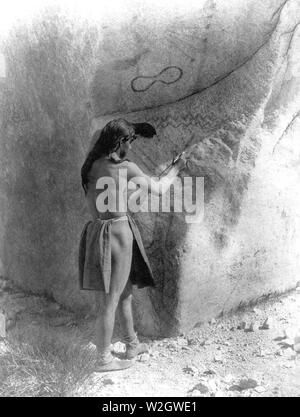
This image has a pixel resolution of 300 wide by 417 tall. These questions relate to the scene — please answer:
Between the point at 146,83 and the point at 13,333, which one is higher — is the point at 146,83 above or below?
above

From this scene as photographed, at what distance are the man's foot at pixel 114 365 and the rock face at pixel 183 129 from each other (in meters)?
0.36

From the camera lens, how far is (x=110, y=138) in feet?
13.2

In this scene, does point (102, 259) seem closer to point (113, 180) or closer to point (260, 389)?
point (113, 180)

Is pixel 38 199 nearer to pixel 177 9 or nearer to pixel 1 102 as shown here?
pixel 1 102

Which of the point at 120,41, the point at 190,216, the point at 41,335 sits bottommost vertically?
the point at 41,335

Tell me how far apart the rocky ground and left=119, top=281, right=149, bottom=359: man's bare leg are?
7 cm

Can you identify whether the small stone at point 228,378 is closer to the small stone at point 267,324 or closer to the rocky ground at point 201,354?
the rocky ground at point 201,354

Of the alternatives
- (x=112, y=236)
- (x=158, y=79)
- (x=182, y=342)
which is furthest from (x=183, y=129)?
(x=182, y=342)

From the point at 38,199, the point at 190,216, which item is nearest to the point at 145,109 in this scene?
the point at 190,216

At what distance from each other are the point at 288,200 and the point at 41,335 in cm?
207

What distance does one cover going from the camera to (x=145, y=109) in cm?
427

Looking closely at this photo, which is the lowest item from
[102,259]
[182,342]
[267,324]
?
[182,342]

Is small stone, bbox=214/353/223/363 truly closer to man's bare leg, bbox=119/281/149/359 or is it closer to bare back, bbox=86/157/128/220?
man's bare leg, bbox=119/281/149/359

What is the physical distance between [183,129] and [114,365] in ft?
5.29
